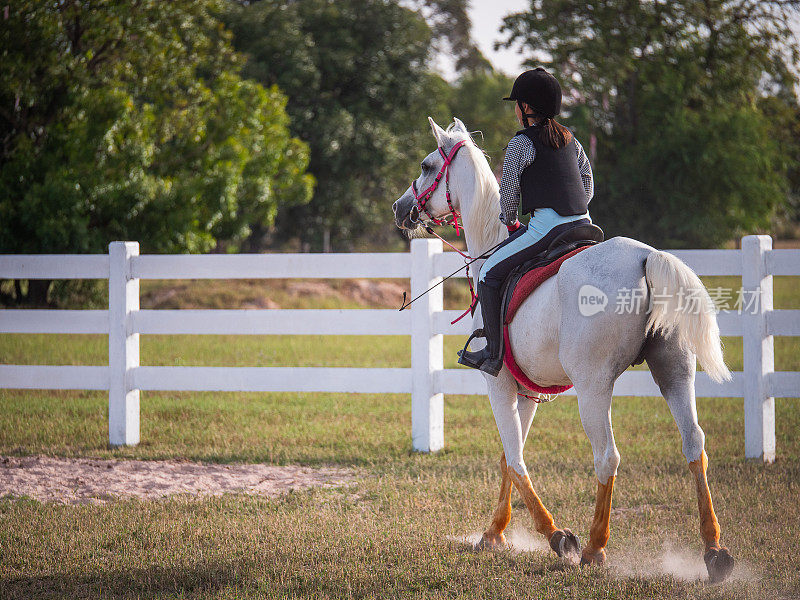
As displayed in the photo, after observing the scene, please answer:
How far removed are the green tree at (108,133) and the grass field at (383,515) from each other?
30.1 ft

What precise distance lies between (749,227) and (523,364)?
2972 cm

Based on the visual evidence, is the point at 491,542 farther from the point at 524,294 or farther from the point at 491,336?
the point at 524,294

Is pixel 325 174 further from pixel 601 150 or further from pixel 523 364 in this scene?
pixel 523 364

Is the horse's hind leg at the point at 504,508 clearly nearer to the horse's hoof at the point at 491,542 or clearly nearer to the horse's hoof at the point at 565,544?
the horse's hoof at the point at 491,542

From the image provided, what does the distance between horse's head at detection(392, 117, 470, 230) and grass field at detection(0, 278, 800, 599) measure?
1.98 metres

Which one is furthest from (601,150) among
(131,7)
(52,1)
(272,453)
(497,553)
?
(497,553)

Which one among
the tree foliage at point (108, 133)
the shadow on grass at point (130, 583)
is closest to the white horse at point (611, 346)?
the shadow on grass at point (130, 583)

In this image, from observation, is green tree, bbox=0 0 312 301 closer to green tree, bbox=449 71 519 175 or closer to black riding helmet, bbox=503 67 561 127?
black riding helmet, bbox=503 67 561 127

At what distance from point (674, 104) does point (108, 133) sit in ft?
72.0

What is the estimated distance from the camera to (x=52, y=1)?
1675 cm

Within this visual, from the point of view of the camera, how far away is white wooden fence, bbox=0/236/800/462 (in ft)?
22.7

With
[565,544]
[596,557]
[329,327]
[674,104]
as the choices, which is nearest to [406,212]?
[565,544]

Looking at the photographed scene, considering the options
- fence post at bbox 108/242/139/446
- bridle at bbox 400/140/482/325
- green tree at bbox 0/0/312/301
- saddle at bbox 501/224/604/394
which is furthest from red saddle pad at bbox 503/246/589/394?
green tree at bbox 0/0/312/301

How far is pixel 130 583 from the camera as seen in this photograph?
13.5 ft
